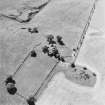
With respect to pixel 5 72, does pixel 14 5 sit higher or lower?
higher

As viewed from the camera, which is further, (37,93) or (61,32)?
(61,32)

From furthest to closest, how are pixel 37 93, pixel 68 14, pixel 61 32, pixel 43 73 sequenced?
pixel 68 14, pixel 61 32, pixel 43 73, pixel 37 93

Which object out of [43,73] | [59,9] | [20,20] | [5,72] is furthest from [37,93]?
[59,9]

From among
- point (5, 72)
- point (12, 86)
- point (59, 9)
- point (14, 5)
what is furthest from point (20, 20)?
point (12, 86)

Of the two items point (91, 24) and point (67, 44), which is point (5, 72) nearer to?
point (67, 44)

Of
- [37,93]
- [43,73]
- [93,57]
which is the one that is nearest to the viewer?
[37,93]

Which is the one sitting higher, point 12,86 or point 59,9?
point 59,9

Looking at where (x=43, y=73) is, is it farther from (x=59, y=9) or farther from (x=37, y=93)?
(x=59, y=9)
